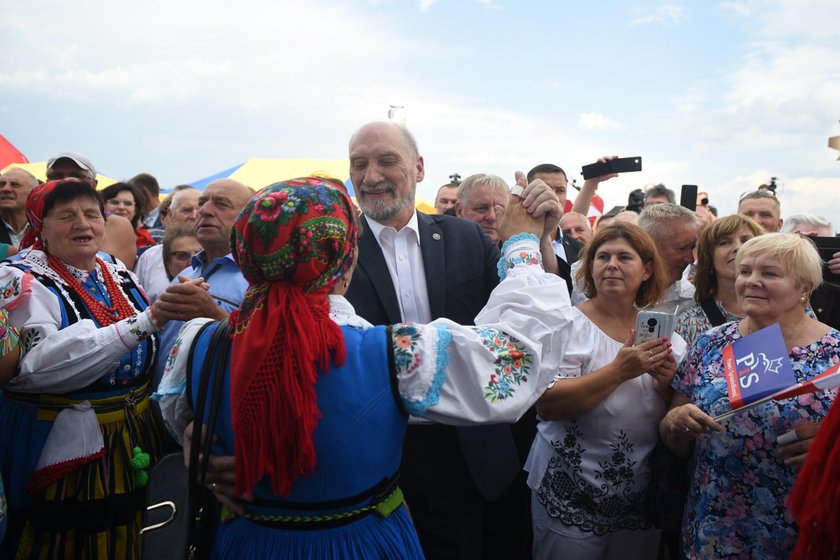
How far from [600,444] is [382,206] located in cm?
138

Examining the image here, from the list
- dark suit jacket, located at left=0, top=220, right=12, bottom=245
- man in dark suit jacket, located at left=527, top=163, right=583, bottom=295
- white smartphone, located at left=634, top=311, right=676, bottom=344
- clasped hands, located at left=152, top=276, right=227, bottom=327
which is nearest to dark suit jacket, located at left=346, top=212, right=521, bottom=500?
clasped hands, located at left=152, top=276, right=227, bottom=327

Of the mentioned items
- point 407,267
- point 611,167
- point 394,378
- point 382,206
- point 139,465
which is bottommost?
point 139,465

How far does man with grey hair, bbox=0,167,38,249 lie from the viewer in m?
4.18

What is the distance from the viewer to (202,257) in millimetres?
3023

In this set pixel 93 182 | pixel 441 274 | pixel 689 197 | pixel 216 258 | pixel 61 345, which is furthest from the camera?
pixel 689 197

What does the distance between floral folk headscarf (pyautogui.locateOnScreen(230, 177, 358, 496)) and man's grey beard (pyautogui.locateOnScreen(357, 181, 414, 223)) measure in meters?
1.09

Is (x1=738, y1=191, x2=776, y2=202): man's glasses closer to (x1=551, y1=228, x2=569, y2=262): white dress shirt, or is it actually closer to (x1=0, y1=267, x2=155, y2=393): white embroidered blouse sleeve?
(x1=551, y1=228, x2=569, y2=262): white dress shirt

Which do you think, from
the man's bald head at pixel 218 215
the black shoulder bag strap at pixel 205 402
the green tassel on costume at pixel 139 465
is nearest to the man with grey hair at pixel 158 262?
the man's bald head at pixel 218 215

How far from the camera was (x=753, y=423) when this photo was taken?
2088 millimetres

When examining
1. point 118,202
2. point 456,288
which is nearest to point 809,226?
point 456,288

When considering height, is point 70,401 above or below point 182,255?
below

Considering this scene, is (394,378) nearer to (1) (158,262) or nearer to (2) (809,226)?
(1) (158,262)

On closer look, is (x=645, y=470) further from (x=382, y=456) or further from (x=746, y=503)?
(x=382, y=456)

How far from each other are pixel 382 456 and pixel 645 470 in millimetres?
1446
